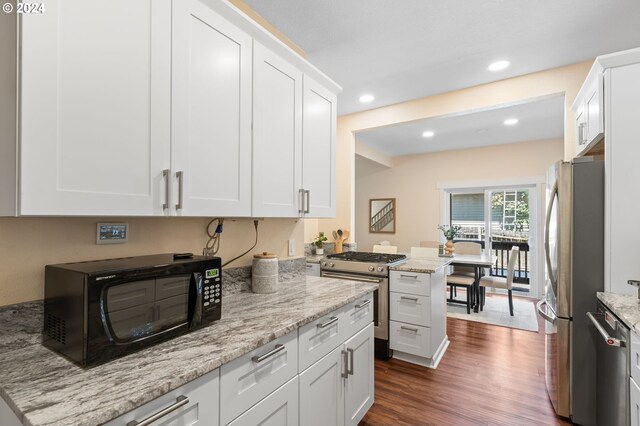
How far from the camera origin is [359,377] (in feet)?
6.15

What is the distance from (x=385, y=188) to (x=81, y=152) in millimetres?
6082

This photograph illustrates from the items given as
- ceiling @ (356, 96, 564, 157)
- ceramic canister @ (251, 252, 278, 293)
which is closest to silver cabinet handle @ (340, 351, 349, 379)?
ceramic canister @ (251, 252, 278, 293)

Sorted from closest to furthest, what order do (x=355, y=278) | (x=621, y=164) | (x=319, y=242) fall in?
(x=621, y=164)
(x=355, y=278)
(x=319, y=242)

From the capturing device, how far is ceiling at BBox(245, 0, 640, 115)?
2.01 meters

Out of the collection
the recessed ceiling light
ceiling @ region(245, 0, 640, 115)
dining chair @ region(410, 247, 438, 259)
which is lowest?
dining chair @ region(410, 247, 438, 259)

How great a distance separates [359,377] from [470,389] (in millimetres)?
1168

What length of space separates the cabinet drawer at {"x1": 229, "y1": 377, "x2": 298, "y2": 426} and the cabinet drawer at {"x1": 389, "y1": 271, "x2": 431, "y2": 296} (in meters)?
1.73

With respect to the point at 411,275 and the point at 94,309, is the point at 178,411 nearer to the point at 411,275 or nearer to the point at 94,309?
the point at 94,309

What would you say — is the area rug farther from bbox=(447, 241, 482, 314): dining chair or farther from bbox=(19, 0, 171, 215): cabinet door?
bbox=(19, 0, 171, 215): cabinet door

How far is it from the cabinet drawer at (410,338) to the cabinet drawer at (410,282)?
Result: 1.08ft

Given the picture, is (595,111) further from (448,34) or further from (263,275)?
(263,275)

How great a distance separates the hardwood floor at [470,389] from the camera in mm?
2057

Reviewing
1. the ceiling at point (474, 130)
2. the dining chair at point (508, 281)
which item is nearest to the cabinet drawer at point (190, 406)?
the ceiling at point (474, 130)
